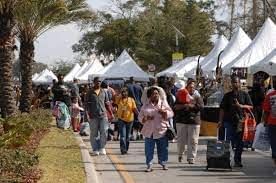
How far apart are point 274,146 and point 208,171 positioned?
1.32 metres

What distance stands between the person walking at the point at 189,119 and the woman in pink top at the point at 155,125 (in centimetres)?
93

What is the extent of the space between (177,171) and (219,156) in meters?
0.83

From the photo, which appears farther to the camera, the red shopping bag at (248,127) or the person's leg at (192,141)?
the person's leg at (192,141)

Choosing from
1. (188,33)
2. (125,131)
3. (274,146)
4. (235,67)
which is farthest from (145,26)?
(274,146)

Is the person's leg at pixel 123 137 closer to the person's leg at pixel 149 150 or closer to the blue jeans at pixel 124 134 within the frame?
the blue jeans at pixel 124 134

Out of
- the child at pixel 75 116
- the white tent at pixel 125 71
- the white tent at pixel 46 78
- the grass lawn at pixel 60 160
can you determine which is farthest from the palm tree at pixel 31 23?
the white tent at pixel 46 78

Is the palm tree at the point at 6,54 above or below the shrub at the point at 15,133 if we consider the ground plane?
above

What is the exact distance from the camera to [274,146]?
11.9 m

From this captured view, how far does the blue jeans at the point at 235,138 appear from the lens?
12.9 m

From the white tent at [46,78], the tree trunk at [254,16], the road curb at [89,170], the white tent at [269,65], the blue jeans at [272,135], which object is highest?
the tree trunk at [254,16]

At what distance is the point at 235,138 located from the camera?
13.0 metres

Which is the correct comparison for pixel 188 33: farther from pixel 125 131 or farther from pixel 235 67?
pixel 125 131

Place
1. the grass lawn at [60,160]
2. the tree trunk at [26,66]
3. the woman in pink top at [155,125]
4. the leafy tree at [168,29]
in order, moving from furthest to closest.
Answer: the leafy tree at [168,29] → the tree trunk at [26,66] → the woman in pink top at [155,125] → the grass lawn at [60,160]

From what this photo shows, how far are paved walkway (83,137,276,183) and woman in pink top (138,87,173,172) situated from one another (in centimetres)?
34
